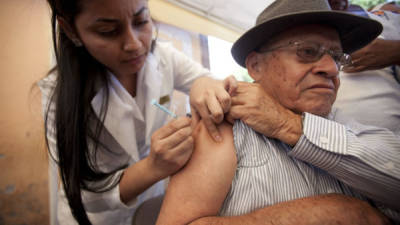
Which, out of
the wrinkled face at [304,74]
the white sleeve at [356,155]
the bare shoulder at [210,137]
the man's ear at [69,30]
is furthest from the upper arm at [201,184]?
the man's ear at [69,30]

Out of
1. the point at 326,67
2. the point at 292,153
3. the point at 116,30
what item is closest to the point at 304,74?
the point at 326,67

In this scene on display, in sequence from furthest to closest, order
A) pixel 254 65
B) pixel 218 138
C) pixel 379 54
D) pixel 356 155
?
pixel 379 54, pixel 254 65, pixel 218 138, pixel 356 155

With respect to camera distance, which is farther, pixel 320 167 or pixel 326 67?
pixel 326 67

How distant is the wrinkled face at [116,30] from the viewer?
0.66 meters

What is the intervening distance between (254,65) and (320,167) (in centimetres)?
56

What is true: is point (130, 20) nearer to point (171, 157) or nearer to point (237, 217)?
point (171, 157)

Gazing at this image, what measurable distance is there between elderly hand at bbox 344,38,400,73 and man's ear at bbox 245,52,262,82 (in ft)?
2.38

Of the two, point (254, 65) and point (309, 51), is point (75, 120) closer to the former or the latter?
point (254, 65)

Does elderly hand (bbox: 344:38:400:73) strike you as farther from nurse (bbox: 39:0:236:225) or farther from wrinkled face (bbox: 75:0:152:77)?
wrinkled face (bbox: 75:0:152:77)

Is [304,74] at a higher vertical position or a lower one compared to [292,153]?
higher

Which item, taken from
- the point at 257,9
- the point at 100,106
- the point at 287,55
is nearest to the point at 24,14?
the point at 100,106

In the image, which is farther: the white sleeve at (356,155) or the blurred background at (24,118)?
the blurred background at (24,118)

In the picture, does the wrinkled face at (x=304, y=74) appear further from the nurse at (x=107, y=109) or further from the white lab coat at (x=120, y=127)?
the white lab coat at (x=120, y=127)

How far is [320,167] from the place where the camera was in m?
0.64
